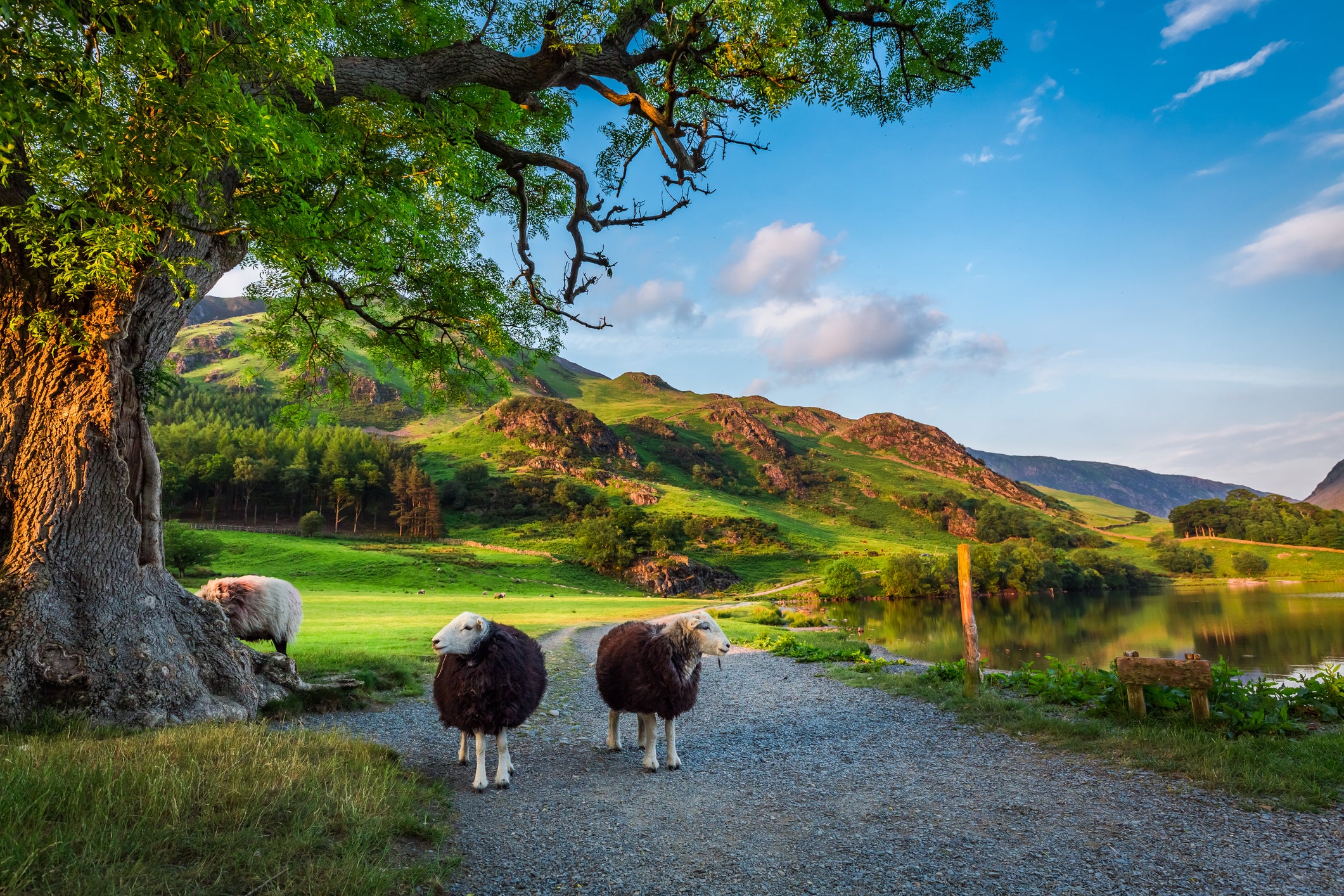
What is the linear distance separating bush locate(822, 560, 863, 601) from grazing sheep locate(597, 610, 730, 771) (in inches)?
2384

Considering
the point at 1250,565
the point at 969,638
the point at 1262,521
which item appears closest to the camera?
the point at 969,638

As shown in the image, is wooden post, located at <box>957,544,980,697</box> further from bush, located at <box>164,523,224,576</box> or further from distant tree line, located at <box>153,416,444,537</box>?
distant tree line, located at <box>153,416,444,537</box>

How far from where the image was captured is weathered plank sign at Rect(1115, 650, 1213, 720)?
7.95 meters

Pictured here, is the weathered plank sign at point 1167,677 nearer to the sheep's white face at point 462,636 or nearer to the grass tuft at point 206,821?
the sheep's white face at point 462,636

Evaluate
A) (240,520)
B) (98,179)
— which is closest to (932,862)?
(98,179)

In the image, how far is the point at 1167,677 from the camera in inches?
325

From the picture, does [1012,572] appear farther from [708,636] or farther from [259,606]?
[259,606]

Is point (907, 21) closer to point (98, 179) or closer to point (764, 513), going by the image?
point (98, 179)

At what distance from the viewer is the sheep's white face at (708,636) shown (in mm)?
7746

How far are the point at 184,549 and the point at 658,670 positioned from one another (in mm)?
47645

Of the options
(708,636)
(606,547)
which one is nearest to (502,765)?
(708,636)

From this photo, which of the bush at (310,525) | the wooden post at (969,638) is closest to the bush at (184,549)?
the wooden post at (969,638)

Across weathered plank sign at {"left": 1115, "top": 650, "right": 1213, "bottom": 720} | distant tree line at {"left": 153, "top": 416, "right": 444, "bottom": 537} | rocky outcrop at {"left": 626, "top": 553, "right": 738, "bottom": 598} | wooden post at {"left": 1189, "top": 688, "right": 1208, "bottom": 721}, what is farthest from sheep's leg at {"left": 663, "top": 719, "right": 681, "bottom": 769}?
distant tree line at {"left": 153, "top": 416, "right": 444, "bottom": 537}

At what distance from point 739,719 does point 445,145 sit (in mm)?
10394
